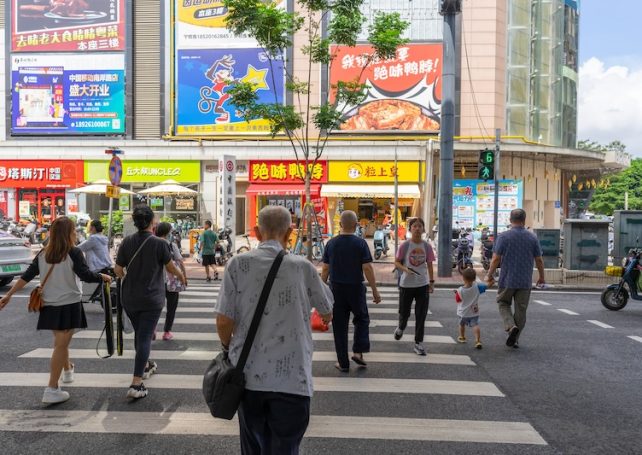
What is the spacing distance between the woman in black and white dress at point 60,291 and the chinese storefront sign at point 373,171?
2578 cm

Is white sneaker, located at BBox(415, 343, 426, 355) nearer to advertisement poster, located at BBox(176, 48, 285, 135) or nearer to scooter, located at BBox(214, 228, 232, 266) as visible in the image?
scooter, located at BBox(214, 228, 232, 266)

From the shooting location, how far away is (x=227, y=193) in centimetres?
2180

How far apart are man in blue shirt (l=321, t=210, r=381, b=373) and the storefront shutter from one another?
28.4 m

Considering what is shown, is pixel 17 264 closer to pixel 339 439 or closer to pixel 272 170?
pixel 339 439

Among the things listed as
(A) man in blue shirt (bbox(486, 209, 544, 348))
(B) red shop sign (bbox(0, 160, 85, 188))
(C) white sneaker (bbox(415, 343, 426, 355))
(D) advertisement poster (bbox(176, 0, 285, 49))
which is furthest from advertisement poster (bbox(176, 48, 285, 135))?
(C) white sneaker (bbox(415, 343, 426, 355))

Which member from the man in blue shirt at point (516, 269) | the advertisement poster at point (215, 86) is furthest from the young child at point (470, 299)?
the advertisement poster at point (215, 86)

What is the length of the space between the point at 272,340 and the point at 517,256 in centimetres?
533

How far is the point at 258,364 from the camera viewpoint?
314 cm

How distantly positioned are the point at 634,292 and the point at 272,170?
→ 23.0 metres

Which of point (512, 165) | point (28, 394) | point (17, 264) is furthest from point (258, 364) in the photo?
point (512, 165)

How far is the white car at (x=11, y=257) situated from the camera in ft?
41.4


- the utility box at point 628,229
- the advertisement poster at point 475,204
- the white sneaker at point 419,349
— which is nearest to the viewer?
the white sneaker at point 419,349

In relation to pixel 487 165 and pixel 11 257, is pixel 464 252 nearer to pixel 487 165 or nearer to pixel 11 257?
pixel 487 165

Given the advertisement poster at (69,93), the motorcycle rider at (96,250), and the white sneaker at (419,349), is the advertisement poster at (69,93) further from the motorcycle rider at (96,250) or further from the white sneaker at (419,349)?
the white sneaker at (419,349)
